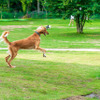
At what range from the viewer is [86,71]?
35.3 feet

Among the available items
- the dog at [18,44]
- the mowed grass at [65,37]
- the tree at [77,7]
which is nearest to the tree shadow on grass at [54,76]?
the dog at [18,44]

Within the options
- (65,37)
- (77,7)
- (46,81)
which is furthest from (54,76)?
(77,7)

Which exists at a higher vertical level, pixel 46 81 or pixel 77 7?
pixel 77 7

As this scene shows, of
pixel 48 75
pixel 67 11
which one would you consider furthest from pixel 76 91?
pixel 67 11

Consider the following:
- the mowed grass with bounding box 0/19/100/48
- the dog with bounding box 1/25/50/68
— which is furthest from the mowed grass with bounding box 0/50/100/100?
the mowed grass with bounding box 0/19/100/48

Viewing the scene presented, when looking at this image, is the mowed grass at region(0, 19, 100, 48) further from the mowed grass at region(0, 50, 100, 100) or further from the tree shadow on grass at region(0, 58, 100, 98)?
the mowed grass at region(0, 50, 100, 100)

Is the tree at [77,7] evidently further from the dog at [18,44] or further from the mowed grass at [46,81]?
the mowed grass at [46,81]

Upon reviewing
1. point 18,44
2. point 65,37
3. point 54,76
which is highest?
point 18,44

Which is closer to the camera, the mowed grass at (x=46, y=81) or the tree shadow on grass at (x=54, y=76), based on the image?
the mowed grass at (x=46, y=81)

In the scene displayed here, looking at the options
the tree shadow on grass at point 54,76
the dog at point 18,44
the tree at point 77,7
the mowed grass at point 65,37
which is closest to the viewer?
the tree shadow on grass at point 54,76

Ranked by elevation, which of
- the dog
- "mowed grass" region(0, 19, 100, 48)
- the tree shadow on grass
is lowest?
"mowed grass" region(0, 19, 100, 48)

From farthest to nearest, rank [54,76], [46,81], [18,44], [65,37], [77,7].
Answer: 1. [77,7]
2. [65,37]
3. [18,44]
4. [54,76]
5. [46,81]

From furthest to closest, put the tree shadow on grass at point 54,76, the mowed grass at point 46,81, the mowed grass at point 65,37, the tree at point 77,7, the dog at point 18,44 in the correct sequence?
the tree at point 77,7
the mowed grass at point 65,37
the dog at point 18,44
the tree shadow on grass at point 54,76
the mowed grass at point 46,81

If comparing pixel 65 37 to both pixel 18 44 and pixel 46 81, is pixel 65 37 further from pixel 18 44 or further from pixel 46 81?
pixel 46 81
